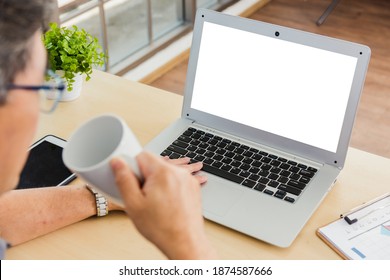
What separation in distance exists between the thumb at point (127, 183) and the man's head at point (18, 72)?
0.14 metres

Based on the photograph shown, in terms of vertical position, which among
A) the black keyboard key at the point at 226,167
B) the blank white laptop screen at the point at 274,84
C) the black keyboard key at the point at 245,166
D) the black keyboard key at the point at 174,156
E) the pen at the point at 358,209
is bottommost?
the black keyboard key at the point at 174,156

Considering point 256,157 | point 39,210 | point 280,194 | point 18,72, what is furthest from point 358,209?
point 18,72

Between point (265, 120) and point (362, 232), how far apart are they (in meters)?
0.38

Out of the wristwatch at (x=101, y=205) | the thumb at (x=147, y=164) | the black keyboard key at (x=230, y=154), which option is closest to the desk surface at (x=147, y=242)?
the wristwatch at (x=101, y=205)

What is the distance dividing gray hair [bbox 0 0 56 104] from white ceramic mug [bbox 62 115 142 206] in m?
0.22

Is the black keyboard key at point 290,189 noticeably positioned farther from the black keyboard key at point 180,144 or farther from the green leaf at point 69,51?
the green leaf at point 69,51

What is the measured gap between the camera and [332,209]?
1.36 meters

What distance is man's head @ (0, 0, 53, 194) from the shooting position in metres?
0.79

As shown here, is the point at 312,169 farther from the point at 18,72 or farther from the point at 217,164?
the point at 18,72

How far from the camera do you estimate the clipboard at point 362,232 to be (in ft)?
4.02

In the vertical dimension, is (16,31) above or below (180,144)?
above

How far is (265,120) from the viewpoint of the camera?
4.94ft
